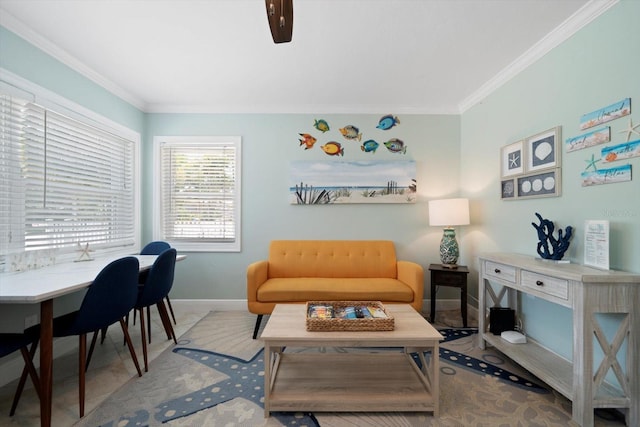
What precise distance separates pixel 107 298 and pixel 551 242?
304 centimetres

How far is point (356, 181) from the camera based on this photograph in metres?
3.45

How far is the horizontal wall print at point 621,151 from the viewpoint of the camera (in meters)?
1.60

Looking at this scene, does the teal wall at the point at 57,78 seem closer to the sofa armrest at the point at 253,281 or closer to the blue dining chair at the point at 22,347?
the blue dining chair at the point at 22,347

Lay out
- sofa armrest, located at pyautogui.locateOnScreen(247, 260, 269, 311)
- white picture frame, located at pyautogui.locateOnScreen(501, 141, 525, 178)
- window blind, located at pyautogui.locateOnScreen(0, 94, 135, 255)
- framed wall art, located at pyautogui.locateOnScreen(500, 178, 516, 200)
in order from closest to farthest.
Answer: window blind, located at pyautogui.locateOnScreen(0, 94, 135, 255) → white picture frame, located at pyautogui.locateOnScreen(501, 141, 525, 178) → framed wall art, located at pyautogui.locateOnScreen(500, 178, 516, 200) → sofa armrest, located at pyautogui.locateOnScreen(247, 260, 269, 311)

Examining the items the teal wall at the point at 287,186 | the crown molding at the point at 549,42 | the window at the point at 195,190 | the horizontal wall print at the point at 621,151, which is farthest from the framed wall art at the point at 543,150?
the window at the point at 195,190

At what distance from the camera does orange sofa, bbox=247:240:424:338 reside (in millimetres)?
2666

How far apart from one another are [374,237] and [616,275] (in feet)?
7.21

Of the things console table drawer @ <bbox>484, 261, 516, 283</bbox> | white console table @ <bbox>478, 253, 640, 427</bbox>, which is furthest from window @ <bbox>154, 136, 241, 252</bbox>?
white console table @ <bbox>478, 253, 640, 427</bbox>

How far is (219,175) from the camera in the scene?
3.51 meters

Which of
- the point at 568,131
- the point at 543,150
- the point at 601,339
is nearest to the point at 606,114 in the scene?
the point at 568,131

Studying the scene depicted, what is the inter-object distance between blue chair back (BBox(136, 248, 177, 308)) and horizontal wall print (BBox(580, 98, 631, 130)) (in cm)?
328

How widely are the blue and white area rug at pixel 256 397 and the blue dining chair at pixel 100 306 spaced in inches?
13.7

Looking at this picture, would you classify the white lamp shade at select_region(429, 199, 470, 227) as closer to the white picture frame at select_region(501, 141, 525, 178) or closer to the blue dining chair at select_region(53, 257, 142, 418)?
the white picture frame at select_region(501, 141, 525, 178)

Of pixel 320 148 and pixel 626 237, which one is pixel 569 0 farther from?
pixel 320 148
